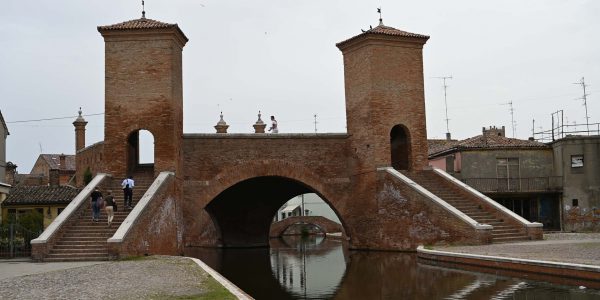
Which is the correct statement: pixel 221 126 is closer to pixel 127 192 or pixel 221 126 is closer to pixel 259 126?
pixel 259 126

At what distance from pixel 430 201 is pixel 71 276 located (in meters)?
11.2

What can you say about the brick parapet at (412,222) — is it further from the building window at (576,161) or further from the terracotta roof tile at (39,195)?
the terracotta roof tile at (39,195)

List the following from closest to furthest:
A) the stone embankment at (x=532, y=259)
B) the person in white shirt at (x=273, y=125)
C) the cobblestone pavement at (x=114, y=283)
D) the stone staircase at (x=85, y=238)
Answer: the cobblestone pavement at (x=114, y=283) < the stone embankment at (x=532, y=259) < the stone staircase at (x=85, y=238) < the person in white shirt at (x=273, y=125)

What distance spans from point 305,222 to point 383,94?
62.4ft

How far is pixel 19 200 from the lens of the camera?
2461 cm

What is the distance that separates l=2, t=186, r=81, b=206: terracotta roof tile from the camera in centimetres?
2455

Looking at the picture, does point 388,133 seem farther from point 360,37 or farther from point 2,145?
point 2,145

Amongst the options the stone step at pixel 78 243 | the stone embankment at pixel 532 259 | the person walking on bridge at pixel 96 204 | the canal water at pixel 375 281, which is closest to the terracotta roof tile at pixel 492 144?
the canal water at pixel 375 281

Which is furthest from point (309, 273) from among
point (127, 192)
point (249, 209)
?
point (249, 209)

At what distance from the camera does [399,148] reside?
982 inches

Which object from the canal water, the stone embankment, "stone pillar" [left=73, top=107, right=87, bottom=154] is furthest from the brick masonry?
"stone pillar" [left=73, top=107, right=87, bottom=154]

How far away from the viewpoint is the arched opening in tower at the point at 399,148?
A: 24672 millimetres

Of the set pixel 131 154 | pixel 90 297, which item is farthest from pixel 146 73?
pixel 90 297

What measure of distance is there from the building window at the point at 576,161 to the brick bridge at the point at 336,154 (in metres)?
8.13
